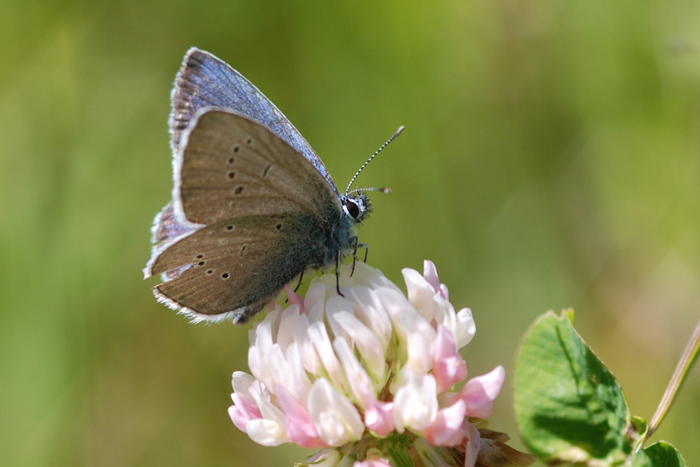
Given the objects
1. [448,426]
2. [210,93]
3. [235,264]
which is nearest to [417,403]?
[448,426]

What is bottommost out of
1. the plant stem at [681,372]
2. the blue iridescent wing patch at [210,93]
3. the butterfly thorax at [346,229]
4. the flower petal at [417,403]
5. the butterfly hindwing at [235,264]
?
the butterfly hindwing at [235,264]

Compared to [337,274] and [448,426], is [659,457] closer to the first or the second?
[448,426]

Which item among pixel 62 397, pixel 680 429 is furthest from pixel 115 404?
pixel 680 429

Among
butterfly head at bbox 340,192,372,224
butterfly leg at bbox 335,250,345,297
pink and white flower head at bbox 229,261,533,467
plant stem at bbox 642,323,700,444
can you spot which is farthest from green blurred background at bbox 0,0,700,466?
plant stem at bbox 642,323,700,444

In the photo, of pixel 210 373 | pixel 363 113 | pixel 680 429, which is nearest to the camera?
pixel 680 429

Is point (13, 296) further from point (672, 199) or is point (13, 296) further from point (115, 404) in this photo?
point (672, 199)

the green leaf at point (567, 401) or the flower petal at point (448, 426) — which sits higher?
the green leaf at point (567, 401)

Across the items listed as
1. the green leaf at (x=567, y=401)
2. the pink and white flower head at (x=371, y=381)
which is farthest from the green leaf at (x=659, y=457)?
the pink and white flower head at (x=371, y=381)

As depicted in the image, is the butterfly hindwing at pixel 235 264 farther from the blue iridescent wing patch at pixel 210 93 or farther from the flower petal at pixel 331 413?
the flower petal at pixel 331 413
